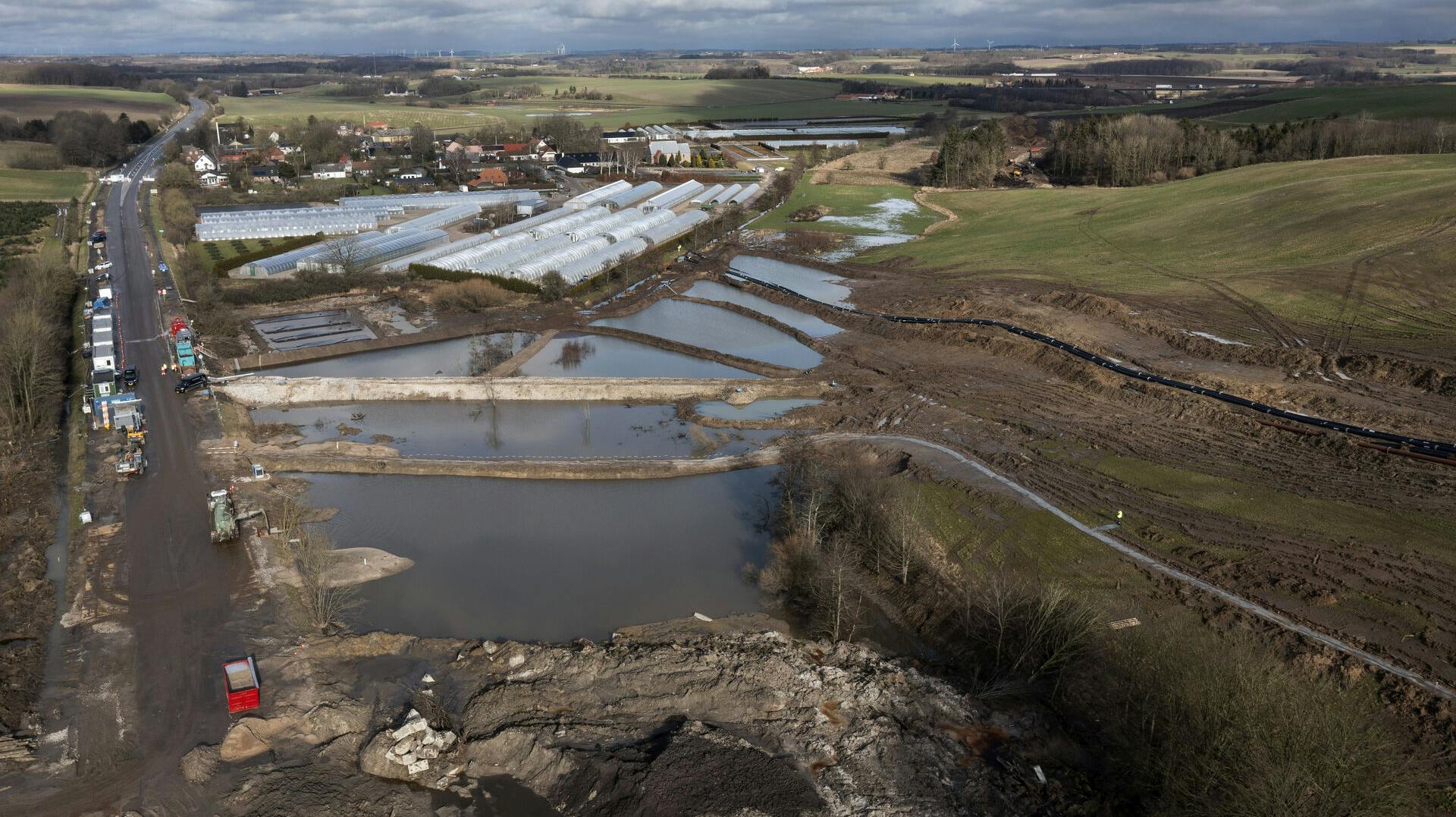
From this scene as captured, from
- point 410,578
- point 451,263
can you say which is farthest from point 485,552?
point 451,263

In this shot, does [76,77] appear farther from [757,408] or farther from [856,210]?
[757,408]

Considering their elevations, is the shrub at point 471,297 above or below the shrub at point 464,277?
below

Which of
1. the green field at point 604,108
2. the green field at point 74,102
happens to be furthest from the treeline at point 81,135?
the green field at point 604,108

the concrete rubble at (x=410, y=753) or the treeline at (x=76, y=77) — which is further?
the treeline at (x=76, y=77)

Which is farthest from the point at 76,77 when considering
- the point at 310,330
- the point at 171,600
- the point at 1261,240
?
the point at 1261,240

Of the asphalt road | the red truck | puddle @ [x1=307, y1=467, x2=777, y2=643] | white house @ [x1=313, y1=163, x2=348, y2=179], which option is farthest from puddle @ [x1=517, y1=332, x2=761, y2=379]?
white house @ [x1=313, y1=163, x2=348, y2=179]

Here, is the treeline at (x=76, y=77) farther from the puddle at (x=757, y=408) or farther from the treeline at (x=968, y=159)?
the puddle at (x=757, y=408)

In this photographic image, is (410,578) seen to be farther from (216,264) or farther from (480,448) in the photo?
(216,264)
